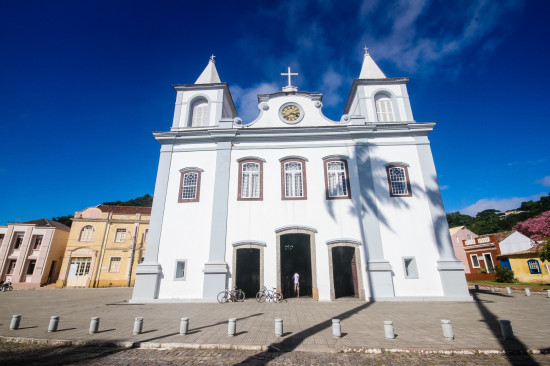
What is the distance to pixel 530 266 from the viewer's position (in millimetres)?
24188

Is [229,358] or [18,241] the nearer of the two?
[229,358]

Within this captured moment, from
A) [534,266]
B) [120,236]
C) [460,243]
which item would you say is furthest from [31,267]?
[460,243]

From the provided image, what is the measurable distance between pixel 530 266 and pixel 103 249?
4517 cm

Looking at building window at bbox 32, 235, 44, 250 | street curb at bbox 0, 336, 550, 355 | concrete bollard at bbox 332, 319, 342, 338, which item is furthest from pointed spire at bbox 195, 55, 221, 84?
building window at bbox 32, 235, 44, 250

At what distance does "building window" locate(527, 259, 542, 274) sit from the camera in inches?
926

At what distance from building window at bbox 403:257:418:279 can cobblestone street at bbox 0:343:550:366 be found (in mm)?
8364

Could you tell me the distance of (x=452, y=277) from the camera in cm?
1299

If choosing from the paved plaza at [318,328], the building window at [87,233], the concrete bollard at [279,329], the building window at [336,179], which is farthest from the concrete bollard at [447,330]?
the building window at [87,233]

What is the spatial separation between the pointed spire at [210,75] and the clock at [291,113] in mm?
5737

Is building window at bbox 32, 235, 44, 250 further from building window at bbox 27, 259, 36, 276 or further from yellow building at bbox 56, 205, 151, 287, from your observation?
yellow building at bbox 56, 205, 151, 287

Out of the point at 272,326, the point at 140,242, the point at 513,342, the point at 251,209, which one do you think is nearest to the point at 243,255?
the point at 251,209

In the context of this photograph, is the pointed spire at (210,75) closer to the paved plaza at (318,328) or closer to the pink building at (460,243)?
the paved plaza at (318,328)

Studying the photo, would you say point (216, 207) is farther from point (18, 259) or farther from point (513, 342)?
point (18, 259)

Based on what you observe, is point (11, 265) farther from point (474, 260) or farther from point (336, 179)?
point (474, 260)
